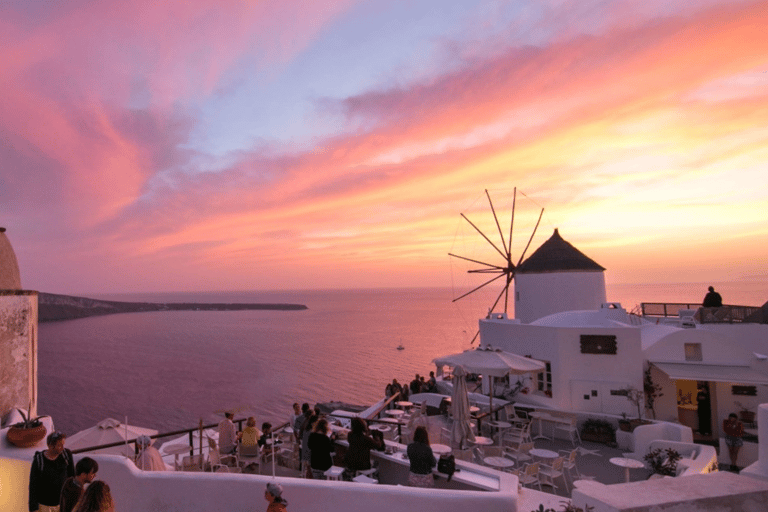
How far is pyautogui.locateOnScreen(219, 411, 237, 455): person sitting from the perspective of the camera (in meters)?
10.4

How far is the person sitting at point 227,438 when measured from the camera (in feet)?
34.1

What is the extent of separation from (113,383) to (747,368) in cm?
6560

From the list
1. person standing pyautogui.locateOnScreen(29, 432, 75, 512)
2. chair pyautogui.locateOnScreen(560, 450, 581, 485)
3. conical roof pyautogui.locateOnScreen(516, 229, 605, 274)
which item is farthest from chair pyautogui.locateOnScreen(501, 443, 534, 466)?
conical roof pyautogui.locateOnScreen(516, 229, 605, 274)

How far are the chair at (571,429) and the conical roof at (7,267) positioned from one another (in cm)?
1385

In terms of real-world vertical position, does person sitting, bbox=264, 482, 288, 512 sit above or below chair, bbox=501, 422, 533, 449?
above

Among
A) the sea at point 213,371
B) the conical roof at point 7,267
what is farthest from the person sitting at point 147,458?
the sea at point 213,371

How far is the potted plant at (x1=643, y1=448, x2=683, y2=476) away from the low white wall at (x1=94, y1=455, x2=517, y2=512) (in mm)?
6474

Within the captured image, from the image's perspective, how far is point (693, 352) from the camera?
1556cm

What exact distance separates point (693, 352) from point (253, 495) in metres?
15.7

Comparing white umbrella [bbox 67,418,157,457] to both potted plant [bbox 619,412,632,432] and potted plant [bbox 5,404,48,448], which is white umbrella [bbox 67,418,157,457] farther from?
potted plant [bbox 619,412,632,432]

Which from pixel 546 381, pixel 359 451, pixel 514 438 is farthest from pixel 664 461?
pixel 359 451

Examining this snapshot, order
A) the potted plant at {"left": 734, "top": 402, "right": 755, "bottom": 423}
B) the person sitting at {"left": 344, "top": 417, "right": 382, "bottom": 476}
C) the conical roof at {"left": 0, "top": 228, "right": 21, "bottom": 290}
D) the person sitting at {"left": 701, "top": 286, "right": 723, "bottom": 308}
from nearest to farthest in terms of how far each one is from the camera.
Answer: the person sitting at {"left": 344, "top": 417, "right": 382, "bottom": 476}
the conical roof at {"left": 0, "top": 228, "right": 21, "bottom": 290}
the potted plant at {"left": 734, "top": 402, "right": 755, "bottom": 423}
the person sitting at {"left": 701, "top": 286, "right": 723, "bottom": 308}

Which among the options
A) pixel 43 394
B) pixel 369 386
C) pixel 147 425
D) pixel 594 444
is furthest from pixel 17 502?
pixel 43 394

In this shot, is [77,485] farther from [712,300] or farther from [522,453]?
[712,300]
